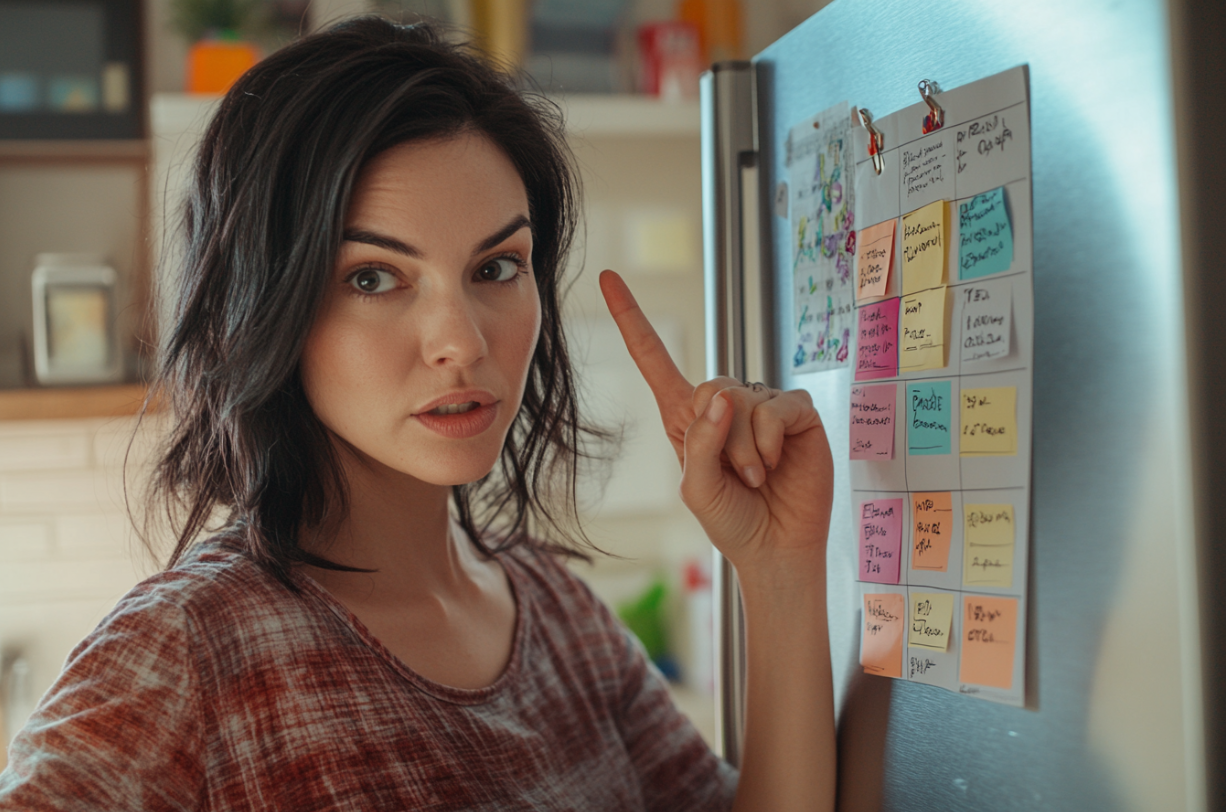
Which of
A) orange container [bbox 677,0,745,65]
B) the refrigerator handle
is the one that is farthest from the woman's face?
orange container [bbox 677,0,745,65]

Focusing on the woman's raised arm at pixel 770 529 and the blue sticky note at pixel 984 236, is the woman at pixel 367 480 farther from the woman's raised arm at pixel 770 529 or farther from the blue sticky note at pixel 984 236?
the blue sticky note at pixel 984 236

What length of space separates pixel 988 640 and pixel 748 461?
0.23 metres

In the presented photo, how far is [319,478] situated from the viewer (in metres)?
0.93

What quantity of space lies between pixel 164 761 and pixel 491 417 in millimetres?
356

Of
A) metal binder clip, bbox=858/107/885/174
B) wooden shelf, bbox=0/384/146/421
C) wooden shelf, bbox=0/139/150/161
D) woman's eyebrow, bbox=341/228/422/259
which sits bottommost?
wooden shelf, bbox=0/384/146/421

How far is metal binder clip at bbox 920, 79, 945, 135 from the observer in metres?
0.70

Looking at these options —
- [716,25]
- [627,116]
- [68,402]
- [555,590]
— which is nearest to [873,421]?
[555,590]

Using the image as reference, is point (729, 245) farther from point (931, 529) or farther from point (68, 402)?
point (68, 402)

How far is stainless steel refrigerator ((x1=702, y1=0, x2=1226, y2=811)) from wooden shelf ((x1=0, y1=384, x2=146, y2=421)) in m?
1.68

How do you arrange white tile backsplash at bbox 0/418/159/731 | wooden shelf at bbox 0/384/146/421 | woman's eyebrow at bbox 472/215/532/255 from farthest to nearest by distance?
white tile backsplash at bbox 0/418/159/731 < wooden shelf at bbox 0/384/146/421 < woman's eyebrow at bbox 472/215/532/255

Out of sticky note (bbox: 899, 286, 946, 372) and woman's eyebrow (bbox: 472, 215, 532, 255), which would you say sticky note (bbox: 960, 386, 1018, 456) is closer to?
sticky note (bbox: 899, 286, 946, 372)

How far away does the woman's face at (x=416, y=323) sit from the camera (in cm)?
81

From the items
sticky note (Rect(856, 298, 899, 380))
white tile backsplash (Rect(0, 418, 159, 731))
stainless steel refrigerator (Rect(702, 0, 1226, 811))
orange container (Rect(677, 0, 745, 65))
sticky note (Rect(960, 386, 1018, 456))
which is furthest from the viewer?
orange container (Rect(677, 0, 745, 65))

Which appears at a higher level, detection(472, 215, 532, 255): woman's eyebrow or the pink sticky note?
detection(472, 215, 532, 255): woman's eyebrow
